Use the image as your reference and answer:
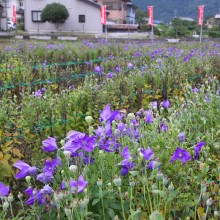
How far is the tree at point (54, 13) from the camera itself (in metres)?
36.2

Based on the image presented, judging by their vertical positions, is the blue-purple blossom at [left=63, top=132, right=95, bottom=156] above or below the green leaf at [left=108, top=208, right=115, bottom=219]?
above

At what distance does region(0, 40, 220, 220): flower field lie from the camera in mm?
1560

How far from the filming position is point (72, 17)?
3841cm

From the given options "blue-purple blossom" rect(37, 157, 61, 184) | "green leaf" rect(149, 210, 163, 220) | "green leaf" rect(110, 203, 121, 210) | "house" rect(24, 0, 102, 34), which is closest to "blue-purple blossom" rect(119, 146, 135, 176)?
"green leaf" rect(110, 203, 121, 210)

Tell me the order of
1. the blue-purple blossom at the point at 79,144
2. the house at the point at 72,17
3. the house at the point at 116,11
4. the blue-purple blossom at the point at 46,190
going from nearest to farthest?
the blue-purple blossom at the point at 46,190, the blue-purple blossom at the point at 79,144, the house at the point at 72,17, the house at the point at 116,11

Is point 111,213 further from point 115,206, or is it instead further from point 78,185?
point 78,185

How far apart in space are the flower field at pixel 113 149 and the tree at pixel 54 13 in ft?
100

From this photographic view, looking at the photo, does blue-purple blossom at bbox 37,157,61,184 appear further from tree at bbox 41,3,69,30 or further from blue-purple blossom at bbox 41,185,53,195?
tree at bbox 41,3,69,30

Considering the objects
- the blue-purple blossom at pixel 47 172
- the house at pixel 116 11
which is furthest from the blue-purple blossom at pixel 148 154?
the house at pixel 116 11

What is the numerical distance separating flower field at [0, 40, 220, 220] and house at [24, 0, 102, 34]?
104 ft

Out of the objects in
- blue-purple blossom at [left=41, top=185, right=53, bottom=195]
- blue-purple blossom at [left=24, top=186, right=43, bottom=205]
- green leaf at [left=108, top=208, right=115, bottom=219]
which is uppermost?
blue-purple blossom at [left=41, top=185, right=53, bottom=195]

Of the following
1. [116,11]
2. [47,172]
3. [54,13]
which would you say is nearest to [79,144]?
[47,172]

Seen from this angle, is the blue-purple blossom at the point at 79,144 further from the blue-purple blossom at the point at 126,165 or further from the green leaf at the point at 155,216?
the green leaf at the point at 155,216

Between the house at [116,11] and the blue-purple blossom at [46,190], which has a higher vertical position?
the house at [116,11]
